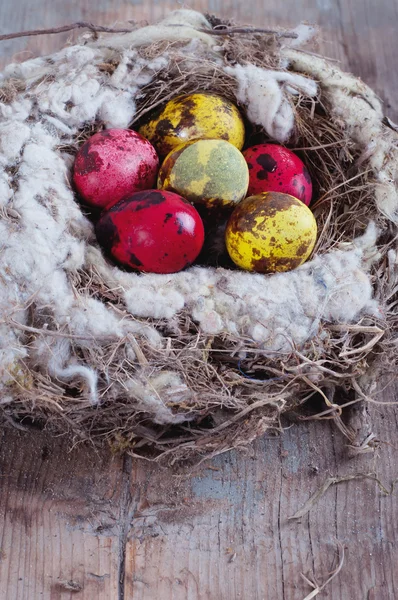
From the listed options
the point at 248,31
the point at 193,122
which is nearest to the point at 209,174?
the point at 193,122

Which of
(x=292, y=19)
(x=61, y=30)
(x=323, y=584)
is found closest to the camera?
(x=323, y=584)

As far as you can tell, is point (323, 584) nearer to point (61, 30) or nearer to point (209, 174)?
point (209, 174)

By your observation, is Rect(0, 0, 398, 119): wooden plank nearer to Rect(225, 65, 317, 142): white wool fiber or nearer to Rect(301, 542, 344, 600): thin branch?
Rect(225, 65, 317, 142): white wool fiber

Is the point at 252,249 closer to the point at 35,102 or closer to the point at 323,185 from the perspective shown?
the point at 323,185

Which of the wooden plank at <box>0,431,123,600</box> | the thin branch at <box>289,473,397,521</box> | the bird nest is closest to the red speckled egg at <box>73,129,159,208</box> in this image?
the bird nest

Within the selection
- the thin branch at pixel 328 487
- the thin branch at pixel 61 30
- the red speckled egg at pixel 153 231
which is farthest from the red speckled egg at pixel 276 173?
the thin branch at pixel 328 487
